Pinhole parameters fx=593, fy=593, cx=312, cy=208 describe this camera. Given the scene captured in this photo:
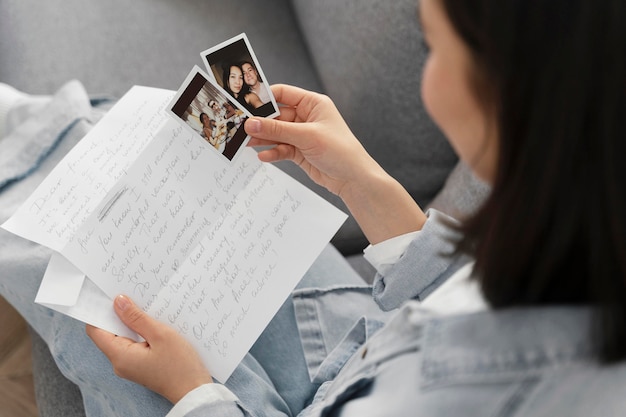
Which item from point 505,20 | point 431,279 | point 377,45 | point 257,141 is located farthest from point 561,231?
point 377,45

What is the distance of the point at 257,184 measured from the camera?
0.87m

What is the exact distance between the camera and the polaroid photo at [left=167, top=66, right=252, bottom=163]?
815mm

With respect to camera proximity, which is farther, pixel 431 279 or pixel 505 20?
pixel 431 279

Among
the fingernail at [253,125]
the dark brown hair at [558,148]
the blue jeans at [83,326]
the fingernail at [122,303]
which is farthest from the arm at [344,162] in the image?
the dark brown hair at [558,148]

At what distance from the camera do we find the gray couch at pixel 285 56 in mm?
1042

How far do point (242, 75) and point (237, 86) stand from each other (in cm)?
2

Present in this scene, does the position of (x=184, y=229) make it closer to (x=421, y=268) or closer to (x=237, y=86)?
(x=237, y=86)

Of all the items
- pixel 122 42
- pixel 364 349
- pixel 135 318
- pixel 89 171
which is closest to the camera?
pixel 364 349

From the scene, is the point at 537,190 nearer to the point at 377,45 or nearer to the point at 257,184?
the point at 257,184

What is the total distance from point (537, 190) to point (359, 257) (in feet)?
2.42

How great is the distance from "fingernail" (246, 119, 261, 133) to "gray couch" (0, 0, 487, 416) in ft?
1.05

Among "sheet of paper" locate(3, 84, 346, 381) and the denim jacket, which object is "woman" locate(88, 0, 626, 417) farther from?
"sheet of paper" locate(3, 84, 346, 381)

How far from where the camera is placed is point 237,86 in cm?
83

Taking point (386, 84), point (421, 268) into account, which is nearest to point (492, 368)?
point (421, 268)
